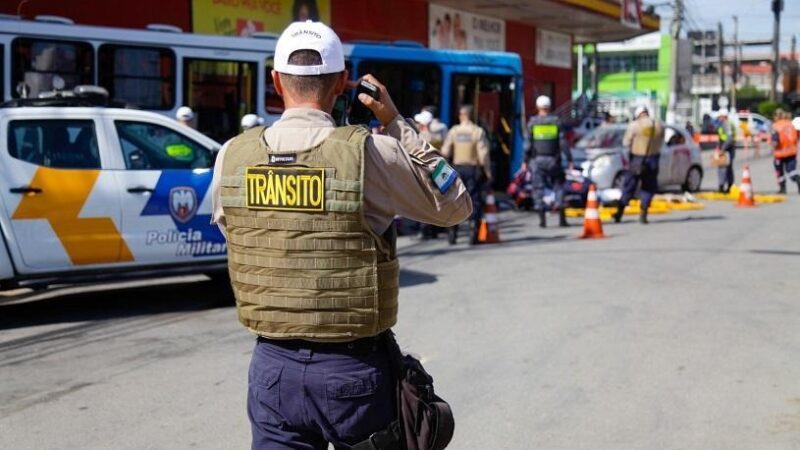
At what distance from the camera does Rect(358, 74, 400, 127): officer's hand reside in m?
2.93

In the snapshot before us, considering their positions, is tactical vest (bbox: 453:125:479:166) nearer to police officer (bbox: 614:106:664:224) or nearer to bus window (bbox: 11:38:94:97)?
police officer (bbox: 614:106:664:224)

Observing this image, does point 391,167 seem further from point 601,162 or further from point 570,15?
point 570,15

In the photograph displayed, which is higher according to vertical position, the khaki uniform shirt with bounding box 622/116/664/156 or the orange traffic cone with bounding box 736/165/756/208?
the khaki uniform shirt with bounding box 622/116/664/156

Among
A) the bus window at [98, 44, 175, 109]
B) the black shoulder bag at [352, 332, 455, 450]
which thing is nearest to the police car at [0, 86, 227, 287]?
Answer: the bus window at [98, 44, 175, 109]

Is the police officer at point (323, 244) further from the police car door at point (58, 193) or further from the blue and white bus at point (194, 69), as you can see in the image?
the blue and white bus at point (194, 69)

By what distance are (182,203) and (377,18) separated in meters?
16.3

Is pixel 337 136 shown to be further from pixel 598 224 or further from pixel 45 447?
pixel 598 224

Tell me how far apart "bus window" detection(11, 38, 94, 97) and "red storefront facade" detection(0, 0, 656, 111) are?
1787mm

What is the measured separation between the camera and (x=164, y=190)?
8.80 metres

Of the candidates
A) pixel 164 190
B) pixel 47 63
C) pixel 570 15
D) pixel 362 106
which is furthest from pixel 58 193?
pixel 570 15

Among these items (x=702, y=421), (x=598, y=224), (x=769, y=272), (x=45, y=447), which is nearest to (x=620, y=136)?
(x=598, y=224)

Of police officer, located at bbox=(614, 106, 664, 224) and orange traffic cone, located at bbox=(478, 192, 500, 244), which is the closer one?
orange traffic cone, located at bbox=(478, 192, 500, 244)

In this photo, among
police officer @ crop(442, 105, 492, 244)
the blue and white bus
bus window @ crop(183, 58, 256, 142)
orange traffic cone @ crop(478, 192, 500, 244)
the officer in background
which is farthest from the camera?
the officer in background

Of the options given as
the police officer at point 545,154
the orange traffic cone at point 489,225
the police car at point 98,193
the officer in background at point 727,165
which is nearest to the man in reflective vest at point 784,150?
the officer in background at point 727,165
